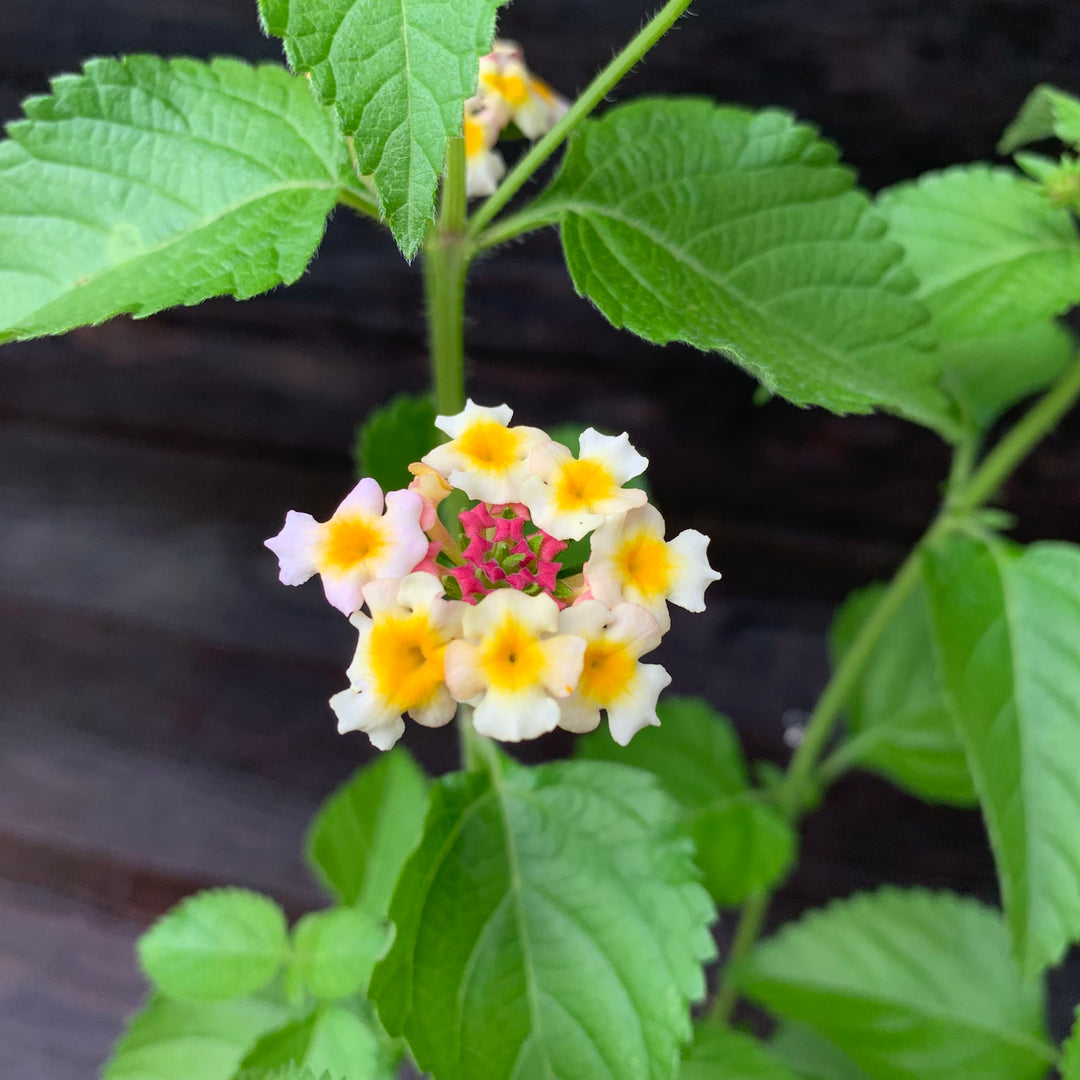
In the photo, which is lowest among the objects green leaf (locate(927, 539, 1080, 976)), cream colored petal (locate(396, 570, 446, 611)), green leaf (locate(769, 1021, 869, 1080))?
green leaf (locate(769, 1021, 869, 1080))

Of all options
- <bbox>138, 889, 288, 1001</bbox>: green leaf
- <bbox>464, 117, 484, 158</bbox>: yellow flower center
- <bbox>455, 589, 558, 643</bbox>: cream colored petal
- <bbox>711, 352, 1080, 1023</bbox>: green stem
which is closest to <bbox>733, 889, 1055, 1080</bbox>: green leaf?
<bbox>711, 352, 1080, 1023</bbox>: green stem

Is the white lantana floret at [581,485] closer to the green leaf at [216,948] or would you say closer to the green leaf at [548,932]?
the green leaf at [548,932]

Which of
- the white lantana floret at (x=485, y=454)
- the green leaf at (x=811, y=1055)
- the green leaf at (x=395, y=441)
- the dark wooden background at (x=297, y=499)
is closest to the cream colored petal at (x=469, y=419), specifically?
the white lantana floret at (x=485, y=454)

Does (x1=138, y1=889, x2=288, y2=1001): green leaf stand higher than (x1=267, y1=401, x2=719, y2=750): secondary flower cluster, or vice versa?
(x1=267, y1=401, x2=719, y2=750): secondary flower cluster

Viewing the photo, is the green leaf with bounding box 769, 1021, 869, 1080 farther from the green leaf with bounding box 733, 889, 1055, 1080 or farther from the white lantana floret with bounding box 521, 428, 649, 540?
the white lantana floret with bounding box 521, 428, 649, 540

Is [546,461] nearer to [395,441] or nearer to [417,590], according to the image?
[417,590]

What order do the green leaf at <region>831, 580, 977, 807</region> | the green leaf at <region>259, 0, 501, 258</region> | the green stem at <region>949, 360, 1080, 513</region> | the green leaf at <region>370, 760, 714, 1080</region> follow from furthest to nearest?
1. the green leaf at <region>831, 580, 977, 807</region>
2. the green stem at <region>949, 360, 1080, 513</region>
3. the green leaf at <region>370, 760, 714, 1080</region>
4. the green leaf at <region>259, 0, 501, 258</region>

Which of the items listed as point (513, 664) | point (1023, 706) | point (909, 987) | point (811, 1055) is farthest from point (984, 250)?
point (811, 1055)
